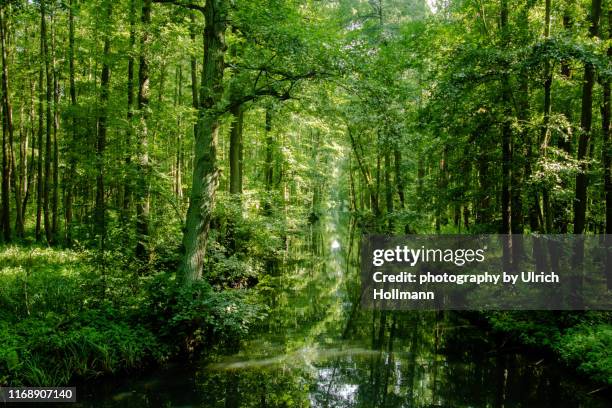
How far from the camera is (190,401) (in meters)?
7.64

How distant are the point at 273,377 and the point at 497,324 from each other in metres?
6.19

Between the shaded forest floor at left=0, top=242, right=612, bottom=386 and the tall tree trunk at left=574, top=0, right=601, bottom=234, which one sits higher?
the tall tree trunk at left=574, top=0, right=601, bottom=234

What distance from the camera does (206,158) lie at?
998 centimetres

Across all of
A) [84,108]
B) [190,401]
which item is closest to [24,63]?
[84,108]

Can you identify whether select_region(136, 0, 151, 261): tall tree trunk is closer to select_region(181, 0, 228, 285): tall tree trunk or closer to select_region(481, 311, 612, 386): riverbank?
select_region(181, 0, 228, 285): tall tree trunk

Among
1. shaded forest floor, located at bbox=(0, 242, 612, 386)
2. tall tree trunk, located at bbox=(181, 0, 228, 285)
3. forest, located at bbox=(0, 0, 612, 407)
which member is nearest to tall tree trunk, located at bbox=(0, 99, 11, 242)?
forest, located at bbox=(0, 0, 612, 407)

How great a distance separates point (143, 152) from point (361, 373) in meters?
7.74

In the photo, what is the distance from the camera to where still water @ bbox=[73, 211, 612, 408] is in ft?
25.8

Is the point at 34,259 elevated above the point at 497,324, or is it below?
above

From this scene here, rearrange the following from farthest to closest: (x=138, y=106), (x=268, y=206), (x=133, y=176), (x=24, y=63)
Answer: (x=268, y=206)
(x=24, y=63)
(x=138, y=106)
(x=133, y=176)

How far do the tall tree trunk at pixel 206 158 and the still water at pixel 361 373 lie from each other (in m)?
2.37

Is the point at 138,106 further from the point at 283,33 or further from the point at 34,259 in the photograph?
the point at 283,33

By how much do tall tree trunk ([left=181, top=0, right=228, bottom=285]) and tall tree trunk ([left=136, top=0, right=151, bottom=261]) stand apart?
1314 mm

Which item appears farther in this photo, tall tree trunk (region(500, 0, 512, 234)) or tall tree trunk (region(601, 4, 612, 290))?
tall tree trunk (region(500, 0, 512, 234))
